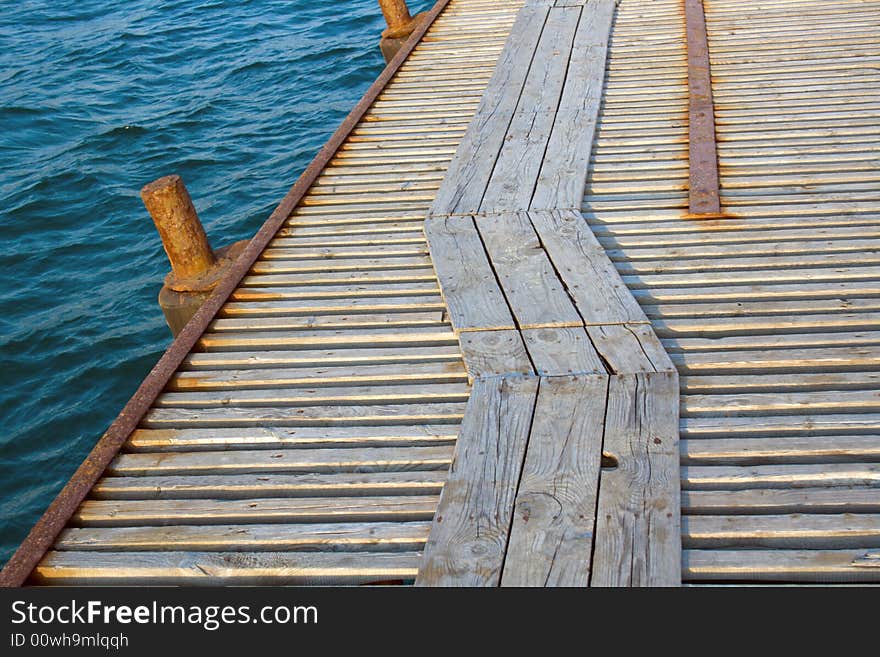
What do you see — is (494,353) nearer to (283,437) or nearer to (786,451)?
(283,437)

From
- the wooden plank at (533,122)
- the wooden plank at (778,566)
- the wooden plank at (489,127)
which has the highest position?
the wooden plank at (489,127)

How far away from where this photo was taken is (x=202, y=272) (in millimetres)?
6938

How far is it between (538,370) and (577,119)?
3264 millimetres

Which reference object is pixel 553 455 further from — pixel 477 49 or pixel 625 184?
pixel 477 49

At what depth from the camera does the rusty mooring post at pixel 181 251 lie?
263 inches

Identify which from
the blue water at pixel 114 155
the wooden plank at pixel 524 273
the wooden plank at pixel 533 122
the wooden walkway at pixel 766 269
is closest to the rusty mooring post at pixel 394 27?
the blue water at pixel 114 155

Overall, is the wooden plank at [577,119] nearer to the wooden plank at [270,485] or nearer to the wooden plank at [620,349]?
the wooden plank at [620,349]

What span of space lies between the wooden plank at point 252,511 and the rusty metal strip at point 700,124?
2920mm

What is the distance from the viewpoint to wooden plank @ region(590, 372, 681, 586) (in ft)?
11.4

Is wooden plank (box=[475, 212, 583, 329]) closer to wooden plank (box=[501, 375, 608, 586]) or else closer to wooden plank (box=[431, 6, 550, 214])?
wooden plank (box=[431, 6, 550, 214])

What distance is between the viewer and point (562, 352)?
4.68m

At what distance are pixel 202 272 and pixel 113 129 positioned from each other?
273 inches

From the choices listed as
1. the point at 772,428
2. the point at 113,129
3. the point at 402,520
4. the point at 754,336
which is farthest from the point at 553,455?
the point at 113,129
